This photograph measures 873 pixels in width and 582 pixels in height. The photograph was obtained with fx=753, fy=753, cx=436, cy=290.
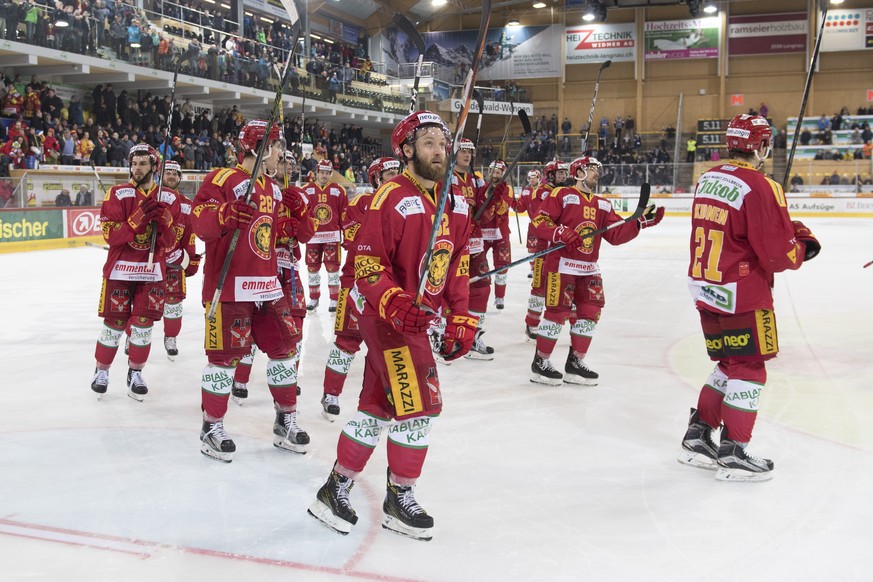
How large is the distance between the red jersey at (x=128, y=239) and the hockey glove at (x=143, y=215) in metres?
0.05

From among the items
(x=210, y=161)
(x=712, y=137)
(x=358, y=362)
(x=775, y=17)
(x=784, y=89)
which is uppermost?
(x=775, y=17)

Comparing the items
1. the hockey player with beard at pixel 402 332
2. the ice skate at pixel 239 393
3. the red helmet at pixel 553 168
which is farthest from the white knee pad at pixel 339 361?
the red helmet at pixel 553 168

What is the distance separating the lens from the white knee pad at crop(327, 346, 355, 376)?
4.83 meters

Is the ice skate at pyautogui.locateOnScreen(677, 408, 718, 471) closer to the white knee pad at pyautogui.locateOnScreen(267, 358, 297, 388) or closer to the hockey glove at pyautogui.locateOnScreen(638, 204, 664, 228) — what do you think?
the hockey glove at pyautogui.locateOnScreen(638, 204, 664, 228)

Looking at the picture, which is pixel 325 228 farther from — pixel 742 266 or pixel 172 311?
pixel 742 266

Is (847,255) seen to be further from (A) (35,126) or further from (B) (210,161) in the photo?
(A) (35,126)

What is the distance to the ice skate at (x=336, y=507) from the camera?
318cm

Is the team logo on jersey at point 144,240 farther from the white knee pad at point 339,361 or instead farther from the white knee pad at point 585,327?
the white knee pad at point 585,327

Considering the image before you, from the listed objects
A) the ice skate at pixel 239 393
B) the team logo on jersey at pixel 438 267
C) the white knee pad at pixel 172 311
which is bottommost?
the ice skate at pixel 239 393

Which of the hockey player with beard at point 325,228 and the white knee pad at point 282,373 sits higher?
the hockey player with beard at point 325,228

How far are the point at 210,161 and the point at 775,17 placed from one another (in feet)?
76.8

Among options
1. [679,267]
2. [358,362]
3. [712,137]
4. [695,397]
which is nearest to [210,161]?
[679,267]

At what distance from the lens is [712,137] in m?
29.6

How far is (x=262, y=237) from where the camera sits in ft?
13.5
